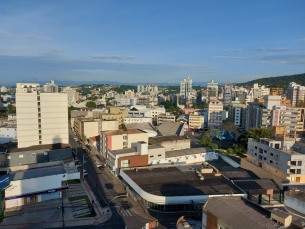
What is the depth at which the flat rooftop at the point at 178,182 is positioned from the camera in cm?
1734

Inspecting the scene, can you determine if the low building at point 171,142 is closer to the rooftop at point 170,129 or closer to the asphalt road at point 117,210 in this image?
the rooftop at point 170,129

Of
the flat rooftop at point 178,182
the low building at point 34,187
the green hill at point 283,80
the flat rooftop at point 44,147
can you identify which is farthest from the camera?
the green hill at point 283,80

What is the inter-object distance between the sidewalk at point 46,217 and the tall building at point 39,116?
35.1 feet

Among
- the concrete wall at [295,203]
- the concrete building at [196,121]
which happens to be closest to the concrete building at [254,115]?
the concrete building at [196,121]

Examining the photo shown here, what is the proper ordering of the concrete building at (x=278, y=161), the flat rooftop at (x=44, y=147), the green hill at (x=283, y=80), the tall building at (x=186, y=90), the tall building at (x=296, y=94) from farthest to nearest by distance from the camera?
1. the green hill at (x=283, y=80)
2. the tall building at (x=186, y=90)
3. the tall building at (x=296, y=94)
4. the flat rooftop at (x=44, y=147)
5. the concrete building at (x=278, y=161)

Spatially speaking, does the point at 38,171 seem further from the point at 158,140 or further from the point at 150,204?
the point at 158,140

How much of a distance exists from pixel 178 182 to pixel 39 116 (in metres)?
17.3

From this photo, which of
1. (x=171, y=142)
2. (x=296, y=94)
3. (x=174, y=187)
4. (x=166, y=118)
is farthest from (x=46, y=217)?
(x=296, y=94)

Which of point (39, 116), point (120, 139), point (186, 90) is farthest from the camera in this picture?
point (186, 90)

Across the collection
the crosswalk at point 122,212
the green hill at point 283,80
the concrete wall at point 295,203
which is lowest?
the crosswalk at point 122,212

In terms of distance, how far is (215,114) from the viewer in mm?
54344

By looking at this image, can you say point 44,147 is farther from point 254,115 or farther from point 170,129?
point 254,115

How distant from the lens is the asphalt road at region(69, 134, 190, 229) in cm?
1588

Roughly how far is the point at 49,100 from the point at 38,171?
33.0 ft
